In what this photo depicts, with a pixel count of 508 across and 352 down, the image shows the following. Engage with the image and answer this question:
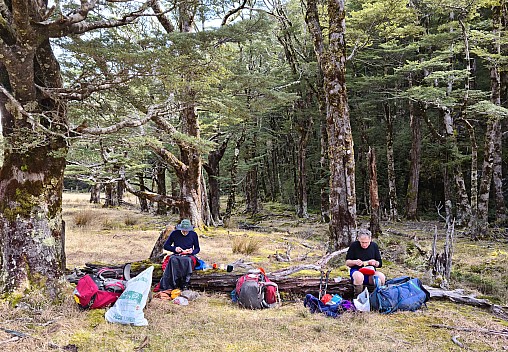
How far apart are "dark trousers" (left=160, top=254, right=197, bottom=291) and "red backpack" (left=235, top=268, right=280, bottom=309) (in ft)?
2.94

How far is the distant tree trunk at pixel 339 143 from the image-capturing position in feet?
25.3

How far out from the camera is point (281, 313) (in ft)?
16.3

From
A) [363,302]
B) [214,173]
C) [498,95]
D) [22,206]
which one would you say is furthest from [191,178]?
[498,95]

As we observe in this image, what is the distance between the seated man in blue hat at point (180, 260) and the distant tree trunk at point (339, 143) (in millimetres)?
3139

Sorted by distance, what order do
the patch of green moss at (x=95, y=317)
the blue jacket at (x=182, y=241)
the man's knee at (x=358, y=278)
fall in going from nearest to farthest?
the patch of green moss at (x=95, y=317) → the man's knee at (x=358, y=278) → the blue jacket at (x=182, y=241)

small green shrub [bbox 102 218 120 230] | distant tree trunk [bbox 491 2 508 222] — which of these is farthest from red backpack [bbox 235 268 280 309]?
small green shrub [bbox 102 218 120 230]

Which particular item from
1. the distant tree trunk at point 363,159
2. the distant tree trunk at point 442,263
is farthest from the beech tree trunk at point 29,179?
the distant tree trunk at point 363,159

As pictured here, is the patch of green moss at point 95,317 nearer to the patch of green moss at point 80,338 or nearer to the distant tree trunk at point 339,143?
the patch of green moss at point 80,338

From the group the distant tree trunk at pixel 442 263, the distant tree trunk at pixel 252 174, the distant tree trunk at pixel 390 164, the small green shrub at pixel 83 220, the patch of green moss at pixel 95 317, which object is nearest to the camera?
the patch of green moss at pixel 95 317

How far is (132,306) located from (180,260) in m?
1.43

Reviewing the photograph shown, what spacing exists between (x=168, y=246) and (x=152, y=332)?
2086 millimetres

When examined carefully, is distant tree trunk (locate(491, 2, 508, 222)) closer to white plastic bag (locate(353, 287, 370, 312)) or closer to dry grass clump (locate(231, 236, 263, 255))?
dry grass clump (locate(231, 236, 263, 255))

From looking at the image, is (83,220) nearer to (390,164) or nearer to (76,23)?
(76,23)

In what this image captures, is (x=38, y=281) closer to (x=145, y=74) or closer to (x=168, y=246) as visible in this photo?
(x=168, y=246)
